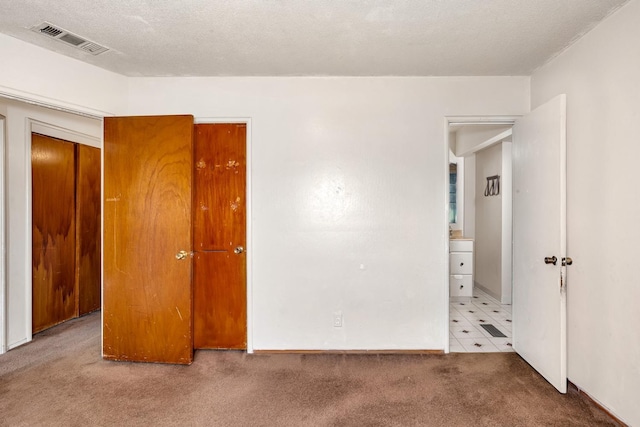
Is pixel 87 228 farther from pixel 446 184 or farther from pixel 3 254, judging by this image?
pixel 446 184

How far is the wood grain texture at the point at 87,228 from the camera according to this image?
12.0ft

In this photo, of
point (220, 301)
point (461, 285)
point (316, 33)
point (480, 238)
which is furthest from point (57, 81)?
point (480, 238)

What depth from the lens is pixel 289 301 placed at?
2.76m

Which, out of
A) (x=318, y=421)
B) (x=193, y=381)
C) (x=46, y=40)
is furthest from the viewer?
(x=193, y=381)

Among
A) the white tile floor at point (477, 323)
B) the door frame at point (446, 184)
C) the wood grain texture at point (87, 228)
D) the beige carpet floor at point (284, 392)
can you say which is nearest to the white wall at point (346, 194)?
the door frame at point (446, 184)

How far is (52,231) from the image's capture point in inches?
132

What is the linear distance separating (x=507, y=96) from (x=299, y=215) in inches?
83.0

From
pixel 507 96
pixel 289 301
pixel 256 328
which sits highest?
pixel 507 96

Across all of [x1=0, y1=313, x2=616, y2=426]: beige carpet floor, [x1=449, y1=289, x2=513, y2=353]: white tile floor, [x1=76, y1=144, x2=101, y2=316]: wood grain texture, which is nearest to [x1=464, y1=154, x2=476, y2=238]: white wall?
[x1=449, y1=289, x2=513, y2=353]: white tile floor

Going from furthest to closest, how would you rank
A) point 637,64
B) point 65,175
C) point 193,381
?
point 65,175, point 193,381, point 637,64

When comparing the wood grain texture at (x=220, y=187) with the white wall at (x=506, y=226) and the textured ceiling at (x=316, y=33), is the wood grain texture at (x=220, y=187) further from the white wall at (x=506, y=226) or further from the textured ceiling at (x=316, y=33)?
the white wall at (x=506, y=226)

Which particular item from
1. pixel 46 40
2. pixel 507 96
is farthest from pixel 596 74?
pixel 46 40

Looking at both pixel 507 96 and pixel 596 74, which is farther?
pixel 507 96

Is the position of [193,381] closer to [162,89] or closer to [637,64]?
[162,89]
